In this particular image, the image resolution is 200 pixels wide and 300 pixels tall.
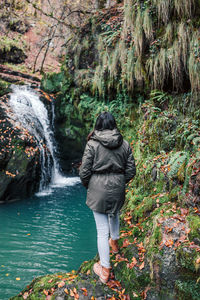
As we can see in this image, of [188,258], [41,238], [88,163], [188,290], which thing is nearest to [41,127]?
[41,238]

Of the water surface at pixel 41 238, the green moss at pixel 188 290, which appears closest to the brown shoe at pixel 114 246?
the green moss at pixel 188 290

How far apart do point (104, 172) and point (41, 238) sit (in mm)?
3511

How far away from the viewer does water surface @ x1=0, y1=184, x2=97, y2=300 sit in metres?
4.11

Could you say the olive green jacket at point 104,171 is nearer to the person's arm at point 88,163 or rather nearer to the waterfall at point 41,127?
the person's arm at point 88,163

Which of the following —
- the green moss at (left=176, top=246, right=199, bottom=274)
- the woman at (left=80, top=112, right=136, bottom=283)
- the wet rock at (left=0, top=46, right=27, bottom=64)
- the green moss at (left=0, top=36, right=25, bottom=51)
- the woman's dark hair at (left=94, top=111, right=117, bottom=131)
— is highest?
the green moss at (left=0, top=36, right=25, bottom=51)

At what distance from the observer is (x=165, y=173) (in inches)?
168

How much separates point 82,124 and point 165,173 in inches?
262

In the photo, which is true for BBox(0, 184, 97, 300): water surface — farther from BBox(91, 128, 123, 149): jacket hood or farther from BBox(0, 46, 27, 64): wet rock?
BBox(0, 46, 27, 64): wet rock

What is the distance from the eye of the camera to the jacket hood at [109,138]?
2627 mm

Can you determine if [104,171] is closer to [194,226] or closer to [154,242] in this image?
[154,242]

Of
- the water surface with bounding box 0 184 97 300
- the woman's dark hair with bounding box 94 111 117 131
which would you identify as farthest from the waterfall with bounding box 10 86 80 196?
the woman's dark hair with bounding box 94 111 117 131

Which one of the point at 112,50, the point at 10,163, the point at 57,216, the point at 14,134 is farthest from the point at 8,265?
the point at 112,50

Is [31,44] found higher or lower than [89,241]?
higher

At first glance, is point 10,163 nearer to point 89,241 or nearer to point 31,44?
point 89,241
